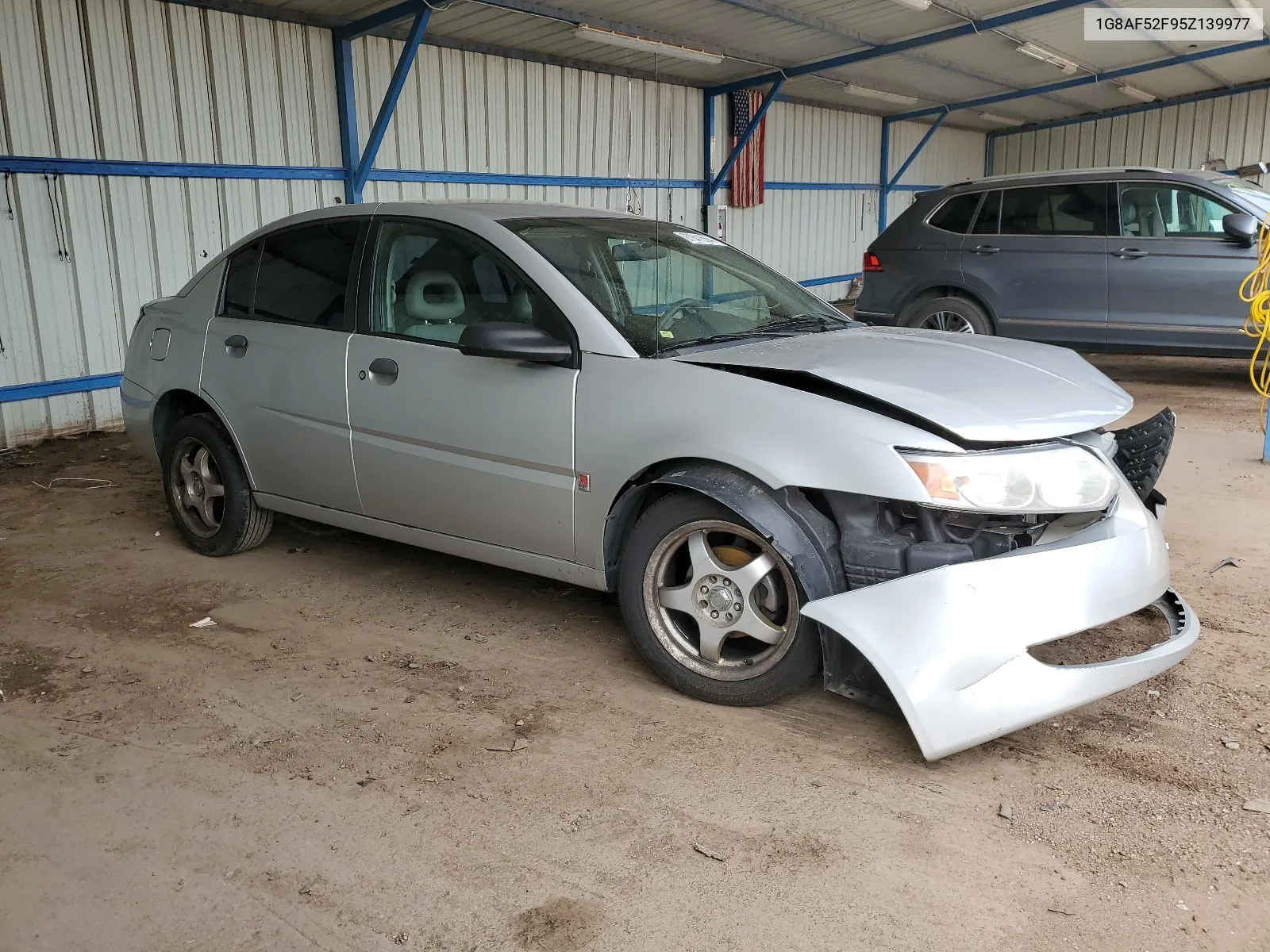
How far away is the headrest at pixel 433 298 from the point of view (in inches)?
153

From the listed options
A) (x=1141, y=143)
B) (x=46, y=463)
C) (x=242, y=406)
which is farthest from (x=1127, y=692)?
(x=1141, y=143)

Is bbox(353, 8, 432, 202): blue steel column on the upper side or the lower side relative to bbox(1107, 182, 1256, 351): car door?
upper

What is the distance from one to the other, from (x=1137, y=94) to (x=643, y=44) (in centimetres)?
1385

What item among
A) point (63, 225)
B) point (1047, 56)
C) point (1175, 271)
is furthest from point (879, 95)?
point (63, 225)

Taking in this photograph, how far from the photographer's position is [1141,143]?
23125 millimetres

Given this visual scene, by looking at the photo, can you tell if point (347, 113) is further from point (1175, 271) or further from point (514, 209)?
point (1175, 271)

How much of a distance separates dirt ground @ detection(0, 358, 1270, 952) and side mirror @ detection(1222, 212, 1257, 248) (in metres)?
4.68

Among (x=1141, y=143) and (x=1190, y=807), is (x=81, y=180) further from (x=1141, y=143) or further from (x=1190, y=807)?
(x=1141, y=143)

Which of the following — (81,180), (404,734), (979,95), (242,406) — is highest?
(979,95)

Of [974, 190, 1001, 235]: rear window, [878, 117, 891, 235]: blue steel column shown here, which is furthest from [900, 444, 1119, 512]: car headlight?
[878, 117, 891, 235]: blue steel column

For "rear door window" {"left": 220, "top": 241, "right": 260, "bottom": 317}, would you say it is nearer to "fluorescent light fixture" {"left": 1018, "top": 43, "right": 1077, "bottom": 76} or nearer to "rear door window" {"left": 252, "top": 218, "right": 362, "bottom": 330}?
"rear door window" {"left": 252, "top": 218, "right": 362, "bottom": 330}

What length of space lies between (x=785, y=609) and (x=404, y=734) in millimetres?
1219

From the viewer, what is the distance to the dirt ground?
91.1 inches

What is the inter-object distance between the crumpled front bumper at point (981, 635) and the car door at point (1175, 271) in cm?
645
